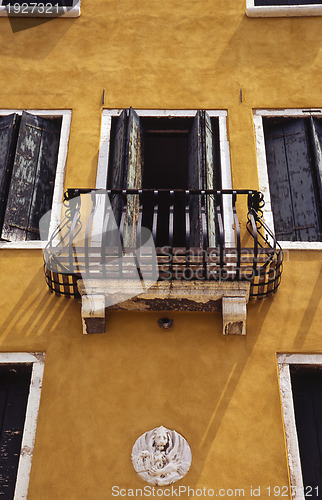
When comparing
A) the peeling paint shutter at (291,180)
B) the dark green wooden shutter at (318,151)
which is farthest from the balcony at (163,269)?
the dark green wooden shutter at (318,151)

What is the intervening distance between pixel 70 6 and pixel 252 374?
4.62 metres

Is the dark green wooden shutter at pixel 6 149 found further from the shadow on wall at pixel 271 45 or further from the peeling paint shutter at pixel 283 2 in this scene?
the peeling paint shutter at pixel 283 2

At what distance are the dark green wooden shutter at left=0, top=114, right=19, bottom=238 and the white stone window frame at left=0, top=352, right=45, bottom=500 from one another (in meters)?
1.38

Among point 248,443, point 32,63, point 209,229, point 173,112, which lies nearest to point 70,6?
point 32,63

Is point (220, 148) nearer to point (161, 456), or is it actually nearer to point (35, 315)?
point (35, 315)

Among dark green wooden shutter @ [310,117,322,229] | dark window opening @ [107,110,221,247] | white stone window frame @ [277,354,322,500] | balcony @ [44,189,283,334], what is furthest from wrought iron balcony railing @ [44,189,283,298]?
dark green wooden shutter @ [310,117,322,229]

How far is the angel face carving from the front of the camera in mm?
3920

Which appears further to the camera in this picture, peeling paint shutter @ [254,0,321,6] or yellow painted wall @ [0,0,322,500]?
peeling paint shutter @ [254,0,321,6]

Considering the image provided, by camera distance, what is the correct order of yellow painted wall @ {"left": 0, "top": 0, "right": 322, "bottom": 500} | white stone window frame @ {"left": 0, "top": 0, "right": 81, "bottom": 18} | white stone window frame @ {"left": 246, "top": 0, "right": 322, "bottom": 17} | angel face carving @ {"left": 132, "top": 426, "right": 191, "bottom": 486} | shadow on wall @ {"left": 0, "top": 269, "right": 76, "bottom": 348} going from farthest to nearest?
white stone window frame @ {"left": 0, "top": 0, "right": 81, "bottom": 18} < white stone window frame @ {"left": 246, "top": 0, "right": 322, "bottom": 17} < shadow on wall @ {"left": 0, "top": 269, "right": 76, "bottom": 348} < yellow painted wall @ {"left": 0, "top": 0, "right": 322, "bottom": 500} < angel face carving @ {"left": 132, "top": 426, "right": 191, "bottom": 486}

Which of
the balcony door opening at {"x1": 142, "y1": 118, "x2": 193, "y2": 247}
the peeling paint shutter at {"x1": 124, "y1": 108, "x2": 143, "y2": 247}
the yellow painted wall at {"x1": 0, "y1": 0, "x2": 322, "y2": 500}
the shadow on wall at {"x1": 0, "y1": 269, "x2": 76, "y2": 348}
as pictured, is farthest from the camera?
the balcony door opening at {"x1": 142, "y1": 118, "x2": 193, "y2": 247}

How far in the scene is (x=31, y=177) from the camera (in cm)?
532

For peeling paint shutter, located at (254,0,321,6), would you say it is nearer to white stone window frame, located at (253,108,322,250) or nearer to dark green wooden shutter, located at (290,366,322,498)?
white stone window frame, located at (253,108,322,250)

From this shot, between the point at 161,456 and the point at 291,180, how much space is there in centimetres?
285

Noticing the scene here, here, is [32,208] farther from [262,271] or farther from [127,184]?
[262,271]
